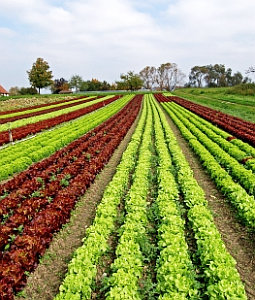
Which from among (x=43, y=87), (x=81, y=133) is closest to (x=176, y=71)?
(x=43, y=87)

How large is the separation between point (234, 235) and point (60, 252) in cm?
423

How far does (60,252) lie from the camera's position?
6.09 meters

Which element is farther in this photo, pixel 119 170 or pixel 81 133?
pixel 81 133

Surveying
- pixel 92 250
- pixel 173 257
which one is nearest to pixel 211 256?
pixel 173 257

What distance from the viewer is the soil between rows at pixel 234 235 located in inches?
206

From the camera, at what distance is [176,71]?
141 meters

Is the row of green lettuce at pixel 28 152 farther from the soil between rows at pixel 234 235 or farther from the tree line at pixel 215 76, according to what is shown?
the tree line at pixel 215 76

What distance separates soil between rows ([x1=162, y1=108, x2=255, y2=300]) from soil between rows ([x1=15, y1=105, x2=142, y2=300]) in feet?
11.7

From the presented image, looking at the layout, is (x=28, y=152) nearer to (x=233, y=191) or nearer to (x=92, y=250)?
(x=92, y=250)

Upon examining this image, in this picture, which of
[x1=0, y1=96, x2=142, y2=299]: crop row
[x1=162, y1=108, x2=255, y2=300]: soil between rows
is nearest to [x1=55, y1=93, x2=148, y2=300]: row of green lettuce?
[x1=0, y1=96, x2=142, y2=299]: crop row

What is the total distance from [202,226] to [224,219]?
1.40 m

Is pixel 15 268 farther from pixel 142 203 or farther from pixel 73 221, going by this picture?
pixel 142 203

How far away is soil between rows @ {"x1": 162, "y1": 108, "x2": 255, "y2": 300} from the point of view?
5.24 meters

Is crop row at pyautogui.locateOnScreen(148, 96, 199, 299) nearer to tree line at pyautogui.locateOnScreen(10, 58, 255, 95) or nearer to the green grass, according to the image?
the green grass
